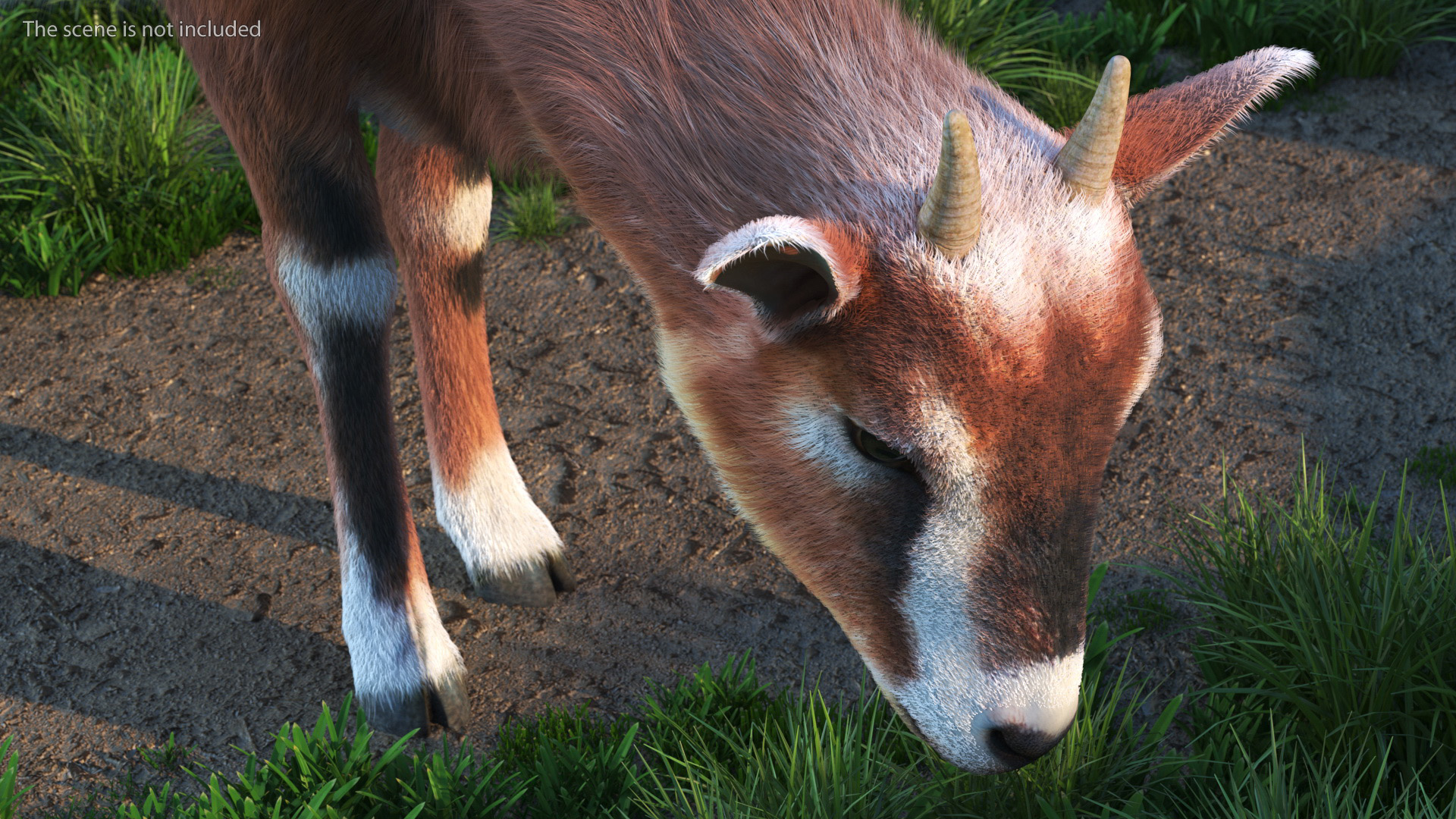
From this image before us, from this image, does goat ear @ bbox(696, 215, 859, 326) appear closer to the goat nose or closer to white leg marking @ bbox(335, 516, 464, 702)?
the goat nose

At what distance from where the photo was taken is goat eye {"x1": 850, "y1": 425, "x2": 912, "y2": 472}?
6.74 ft

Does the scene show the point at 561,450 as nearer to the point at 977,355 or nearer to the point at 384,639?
the point at 384,639

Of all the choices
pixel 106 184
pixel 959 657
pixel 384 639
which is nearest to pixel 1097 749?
pixel 959 657

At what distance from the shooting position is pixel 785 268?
6.47ft

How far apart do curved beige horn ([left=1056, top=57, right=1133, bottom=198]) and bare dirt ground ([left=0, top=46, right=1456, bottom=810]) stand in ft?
5.50

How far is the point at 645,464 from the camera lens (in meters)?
4.00

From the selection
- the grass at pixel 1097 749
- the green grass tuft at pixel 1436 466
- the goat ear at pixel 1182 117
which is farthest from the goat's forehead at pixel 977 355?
the green grass tuft at pixel 1436 466

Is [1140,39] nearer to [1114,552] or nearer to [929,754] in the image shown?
[1114,552]

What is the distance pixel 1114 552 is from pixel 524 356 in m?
2.26

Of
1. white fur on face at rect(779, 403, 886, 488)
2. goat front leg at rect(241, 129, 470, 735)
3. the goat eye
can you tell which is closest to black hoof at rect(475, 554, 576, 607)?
goat front leg at rect(241, 129, 470, 735)

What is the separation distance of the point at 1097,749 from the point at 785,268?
141 centimetres

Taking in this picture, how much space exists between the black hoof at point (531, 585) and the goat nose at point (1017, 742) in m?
1.75

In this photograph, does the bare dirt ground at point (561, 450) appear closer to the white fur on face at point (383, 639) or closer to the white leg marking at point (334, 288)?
the white fur on face at point (383, 639)

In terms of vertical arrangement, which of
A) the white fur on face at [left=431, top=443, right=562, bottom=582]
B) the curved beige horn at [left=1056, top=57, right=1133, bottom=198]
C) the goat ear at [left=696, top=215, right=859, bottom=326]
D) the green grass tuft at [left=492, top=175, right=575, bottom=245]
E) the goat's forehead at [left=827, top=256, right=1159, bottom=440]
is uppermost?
the curved beige horn at [left=1056, top=57, right=1133, bottom=198]
